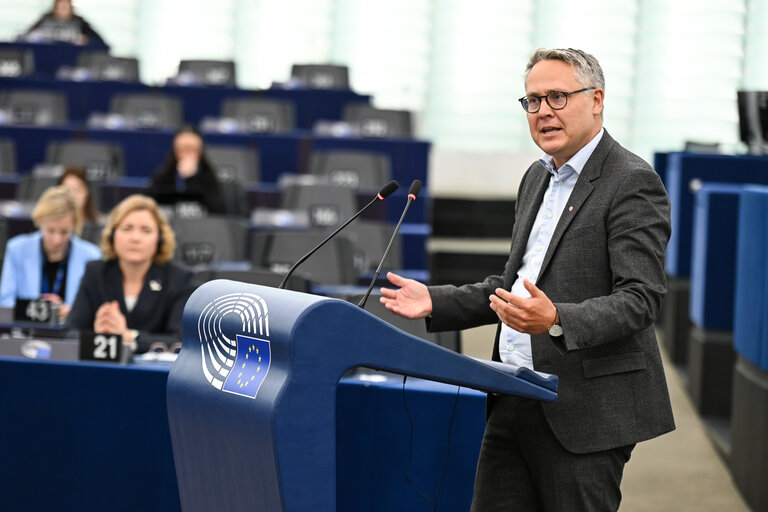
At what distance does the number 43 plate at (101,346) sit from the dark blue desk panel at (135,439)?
0.13 ft

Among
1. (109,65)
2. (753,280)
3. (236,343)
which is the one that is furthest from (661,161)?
(236,343)

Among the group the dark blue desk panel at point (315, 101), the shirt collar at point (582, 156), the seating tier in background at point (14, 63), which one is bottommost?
the shirt collar at point (582, 156)

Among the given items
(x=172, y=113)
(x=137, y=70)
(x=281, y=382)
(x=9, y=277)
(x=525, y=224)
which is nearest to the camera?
(x=281, y=382)

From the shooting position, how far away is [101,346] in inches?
102

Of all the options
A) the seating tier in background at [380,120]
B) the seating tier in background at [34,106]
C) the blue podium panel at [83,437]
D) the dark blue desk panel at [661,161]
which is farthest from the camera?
the seating tier in background at [380,120]

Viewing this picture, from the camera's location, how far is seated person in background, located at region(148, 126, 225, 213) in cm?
607

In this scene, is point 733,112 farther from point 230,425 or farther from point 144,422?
point 230,425

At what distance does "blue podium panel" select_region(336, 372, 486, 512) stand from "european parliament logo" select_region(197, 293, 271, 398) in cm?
80

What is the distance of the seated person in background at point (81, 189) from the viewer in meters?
5.51

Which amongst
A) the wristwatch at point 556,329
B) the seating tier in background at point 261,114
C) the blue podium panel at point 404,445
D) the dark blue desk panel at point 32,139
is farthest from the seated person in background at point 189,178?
the wristwatch at point 556,329

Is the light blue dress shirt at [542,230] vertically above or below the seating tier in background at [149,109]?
below

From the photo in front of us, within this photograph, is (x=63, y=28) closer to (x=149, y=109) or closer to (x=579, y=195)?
(x=149, y=109)

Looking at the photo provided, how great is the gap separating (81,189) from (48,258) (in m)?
1.05

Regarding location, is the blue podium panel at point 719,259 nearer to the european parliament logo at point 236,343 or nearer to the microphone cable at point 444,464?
the microphone cable at point 444,464
